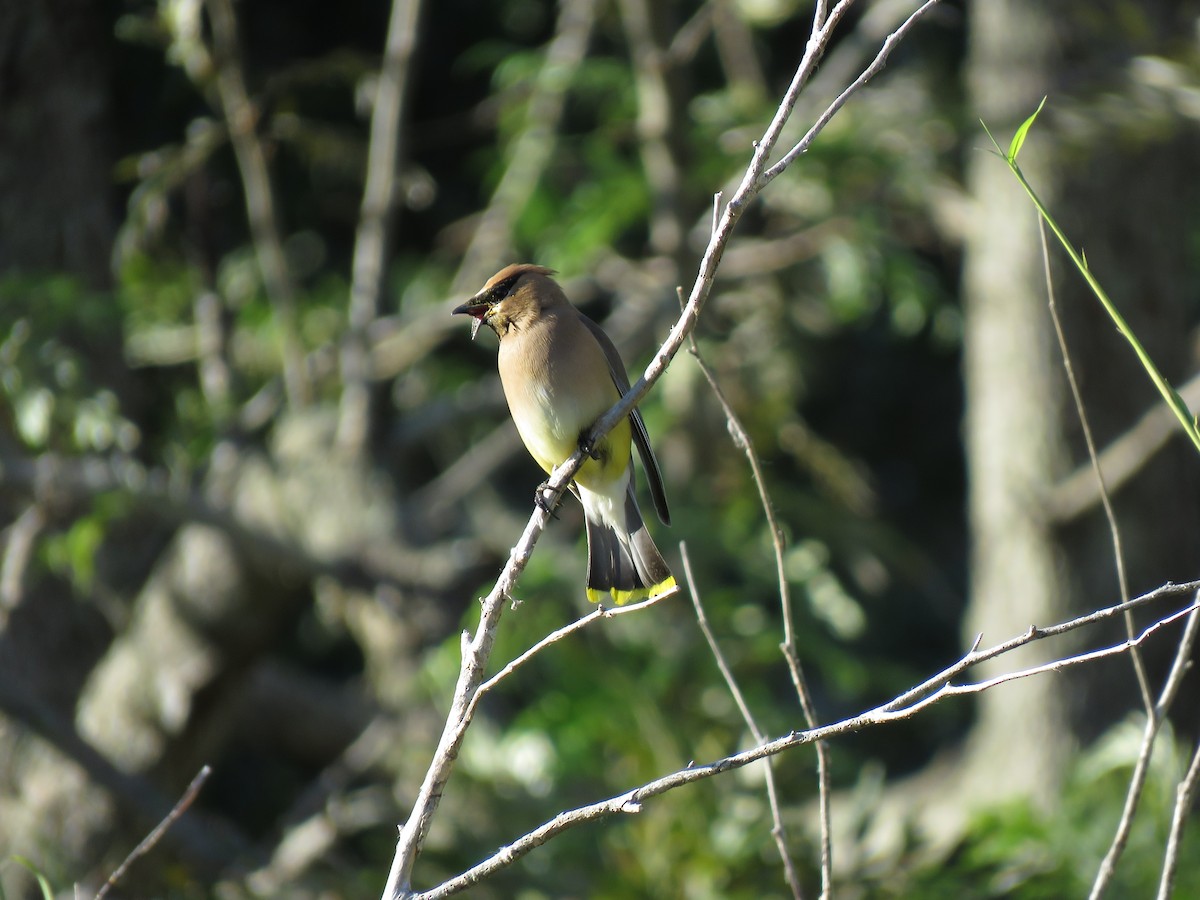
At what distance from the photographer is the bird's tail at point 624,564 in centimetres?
353

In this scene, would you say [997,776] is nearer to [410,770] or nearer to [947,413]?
[410,770]

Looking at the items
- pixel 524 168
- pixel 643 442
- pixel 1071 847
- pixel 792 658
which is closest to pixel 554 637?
pixel 792 658

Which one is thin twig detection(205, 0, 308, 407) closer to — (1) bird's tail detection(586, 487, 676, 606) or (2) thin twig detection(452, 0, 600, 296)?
(2) thin twig detection(452, 0, 600, 296)

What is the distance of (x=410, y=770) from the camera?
595 cm

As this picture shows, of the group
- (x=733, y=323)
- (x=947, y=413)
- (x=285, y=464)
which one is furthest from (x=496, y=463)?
(x=947, y=413)

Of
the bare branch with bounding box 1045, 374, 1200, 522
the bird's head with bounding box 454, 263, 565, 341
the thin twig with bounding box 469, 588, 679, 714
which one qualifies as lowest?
the bare branch with bounding box 1045, 374, 1200, 522

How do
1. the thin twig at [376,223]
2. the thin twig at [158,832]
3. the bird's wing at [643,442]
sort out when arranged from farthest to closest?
the thin twig at [376,223]
the bird's wing at [643,442]
the thin twig at [158,832]

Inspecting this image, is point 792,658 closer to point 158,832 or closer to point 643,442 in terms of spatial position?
point 158,832

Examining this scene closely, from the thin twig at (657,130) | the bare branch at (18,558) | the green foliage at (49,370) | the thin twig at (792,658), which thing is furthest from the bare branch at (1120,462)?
the bare branch at (18,558)

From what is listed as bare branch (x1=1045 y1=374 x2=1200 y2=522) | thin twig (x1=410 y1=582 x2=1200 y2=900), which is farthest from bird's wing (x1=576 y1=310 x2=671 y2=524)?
bare branch (x1=1045 y1=374 x2=1200 y2=522)

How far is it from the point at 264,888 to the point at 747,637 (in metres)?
2.04

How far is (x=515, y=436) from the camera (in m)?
6.13

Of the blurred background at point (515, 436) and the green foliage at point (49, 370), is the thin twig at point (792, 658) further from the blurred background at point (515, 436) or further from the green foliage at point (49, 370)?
the green foliage at point (49, 370)

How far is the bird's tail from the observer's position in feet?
11.6
